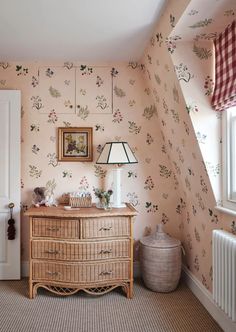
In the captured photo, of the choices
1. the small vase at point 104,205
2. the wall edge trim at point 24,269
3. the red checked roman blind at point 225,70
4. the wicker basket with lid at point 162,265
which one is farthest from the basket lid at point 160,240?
the red checked roman blind at point 225,70

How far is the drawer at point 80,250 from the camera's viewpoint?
106 inches

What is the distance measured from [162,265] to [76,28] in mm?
2189

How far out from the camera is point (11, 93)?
315 centimetres

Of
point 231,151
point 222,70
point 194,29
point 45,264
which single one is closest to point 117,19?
point 194,29

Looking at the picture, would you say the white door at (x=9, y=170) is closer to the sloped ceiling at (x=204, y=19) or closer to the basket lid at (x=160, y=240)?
the basket lid at (x=160, y=240)

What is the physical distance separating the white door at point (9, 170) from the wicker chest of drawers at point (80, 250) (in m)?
0.49

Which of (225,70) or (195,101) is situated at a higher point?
(225,70)

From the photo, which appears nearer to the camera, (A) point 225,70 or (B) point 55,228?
(A) point 225,70

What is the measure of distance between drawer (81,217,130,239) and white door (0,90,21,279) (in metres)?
0.89

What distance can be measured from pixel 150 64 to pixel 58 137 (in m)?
1.20

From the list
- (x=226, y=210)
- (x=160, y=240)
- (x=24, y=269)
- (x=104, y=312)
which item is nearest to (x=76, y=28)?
(x=226, y=210)

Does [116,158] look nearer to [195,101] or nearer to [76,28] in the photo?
[195,101]

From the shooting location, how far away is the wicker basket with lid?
2859 mm

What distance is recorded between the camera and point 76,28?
7.93 feet
